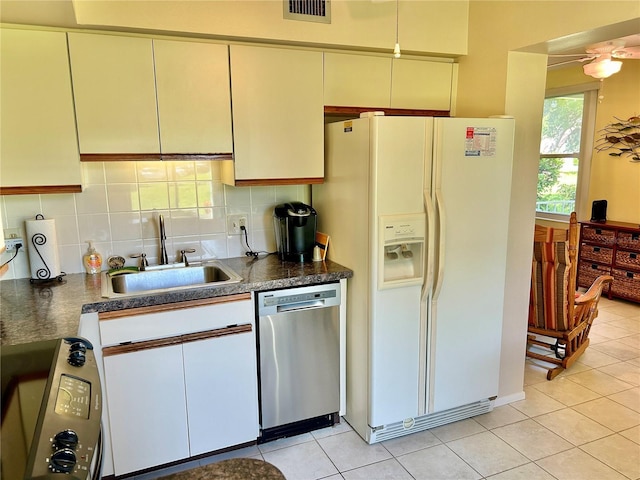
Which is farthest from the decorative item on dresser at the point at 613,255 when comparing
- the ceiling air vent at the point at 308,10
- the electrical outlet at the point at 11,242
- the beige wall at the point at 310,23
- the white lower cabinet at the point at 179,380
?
the electrical outlet at the point at 11,242

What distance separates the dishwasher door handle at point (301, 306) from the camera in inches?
92.0

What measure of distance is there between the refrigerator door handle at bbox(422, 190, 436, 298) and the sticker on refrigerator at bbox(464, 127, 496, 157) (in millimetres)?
343

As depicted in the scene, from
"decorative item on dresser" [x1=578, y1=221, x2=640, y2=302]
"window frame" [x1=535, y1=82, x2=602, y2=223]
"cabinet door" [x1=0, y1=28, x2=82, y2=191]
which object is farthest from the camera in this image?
"window frame" [x1=535, y1=82, x2=602, y2=223]

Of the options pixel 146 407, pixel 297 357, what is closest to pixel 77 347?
pixel 146 407

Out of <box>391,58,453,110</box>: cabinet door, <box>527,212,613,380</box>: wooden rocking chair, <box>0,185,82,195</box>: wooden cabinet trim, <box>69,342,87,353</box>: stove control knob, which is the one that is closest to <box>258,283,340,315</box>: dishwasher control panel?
<box>69,342,87,353</box>: stove control knob

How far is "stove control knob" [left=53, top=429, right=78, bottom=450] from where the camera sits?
3.03 feet

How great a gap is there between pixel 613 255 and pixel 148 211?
468 cm

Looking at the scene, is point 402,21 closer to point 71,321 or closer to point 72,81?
point 72,81

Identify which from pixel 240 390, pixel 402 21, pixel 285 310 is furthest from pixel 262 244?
pixel 402 21

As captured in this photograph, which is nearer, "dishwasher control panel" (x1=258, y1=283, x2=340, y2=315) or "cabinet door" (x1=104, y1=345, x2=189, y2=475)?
"cabinet door" (x1=104, y1=345, x2=189, y2=475)

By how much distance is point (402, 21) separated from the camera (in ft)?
8.42

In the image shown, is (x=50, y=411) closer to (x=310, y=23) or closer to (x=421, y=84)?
(x=310, y=23)

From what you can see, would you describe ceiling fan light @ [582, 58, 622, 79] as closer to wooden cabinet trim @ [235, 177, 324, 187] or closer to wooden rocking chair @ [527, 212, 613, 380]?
wooden rocking chair @ [527, 212, 613, 380]

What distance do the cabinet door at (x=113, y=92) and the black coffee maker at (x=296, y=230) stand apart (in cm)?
87
